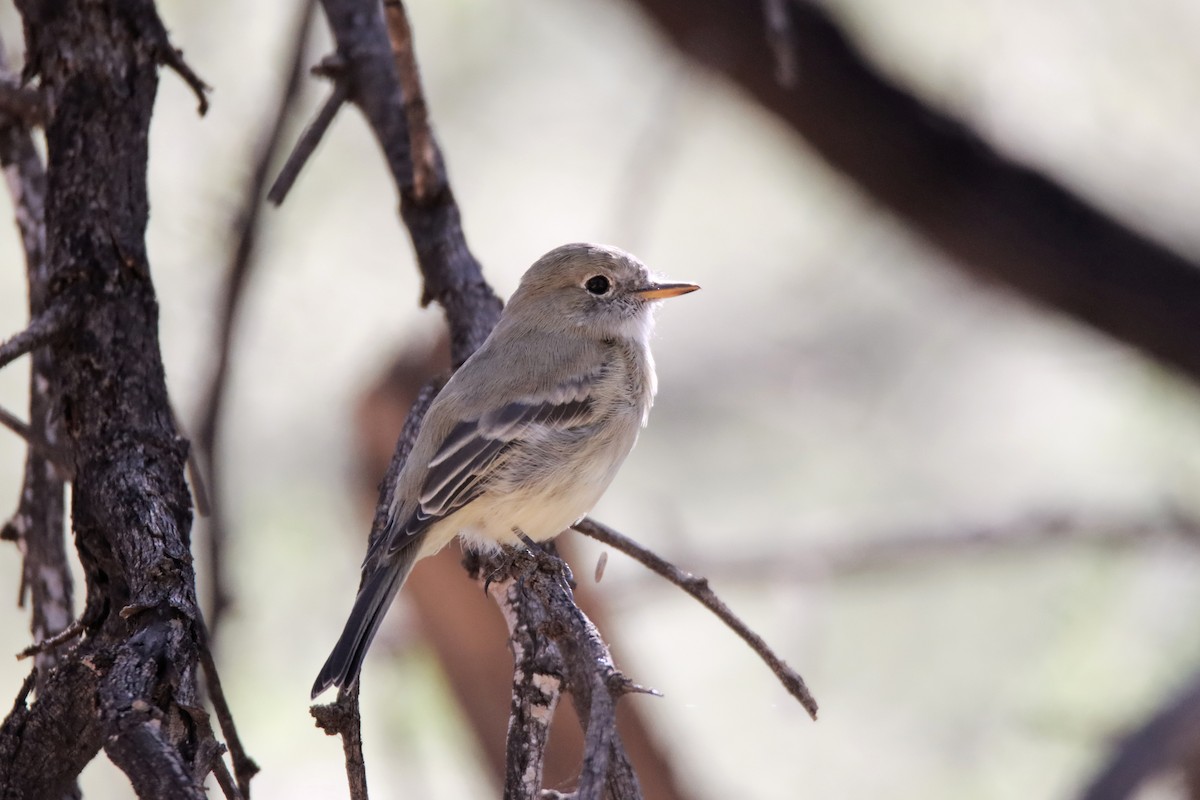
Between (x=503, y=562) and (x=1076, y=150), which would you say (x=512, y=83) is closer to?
(x=1076, y=150)

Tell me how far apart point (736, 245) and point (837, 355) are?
0.89 metres

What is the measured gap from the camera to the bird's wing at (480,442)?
3111 millimetres

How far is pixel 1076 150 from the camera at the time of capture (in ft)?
19.6

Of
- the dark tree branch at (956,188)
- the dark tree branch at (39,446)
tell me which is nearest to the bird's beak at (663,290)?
the dark tree branch at (956,188)

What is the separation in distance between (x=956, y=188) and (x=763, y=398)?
2.21 meters

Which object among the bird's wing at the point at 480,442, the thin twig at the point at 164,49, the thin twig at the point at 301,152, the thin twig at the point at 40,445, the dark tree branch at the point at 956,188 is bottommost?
the thin twig at the point at 40,445

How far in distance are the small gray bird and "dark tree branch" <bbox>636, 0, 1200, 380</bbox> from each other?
1499mm

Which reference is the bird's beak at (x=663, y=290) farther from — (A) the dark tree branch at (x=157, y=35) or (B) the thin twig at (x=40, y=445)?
(B) the thin twig at (x=40, y=445)

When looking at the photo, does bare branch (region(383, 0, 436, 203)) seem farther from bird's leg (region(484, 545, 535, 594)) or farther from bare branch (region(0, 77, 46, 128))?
bird's leg (region(484, 545, 535, 594))

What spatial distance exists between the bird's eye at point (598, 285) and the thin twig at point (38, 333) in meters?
1.80

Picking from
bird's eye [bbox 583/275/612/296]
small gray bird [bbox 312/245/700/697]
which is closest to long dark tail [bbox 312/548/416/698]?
small gray bird [bbox 312/245/700/697]

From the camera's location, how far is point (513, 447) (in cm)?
334

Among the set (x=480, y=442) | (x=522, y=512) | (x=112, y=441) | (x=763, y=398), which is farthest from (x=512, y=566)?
(x=763, y=398)

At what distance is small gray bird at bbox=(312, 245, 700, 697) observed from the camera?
3.11m
